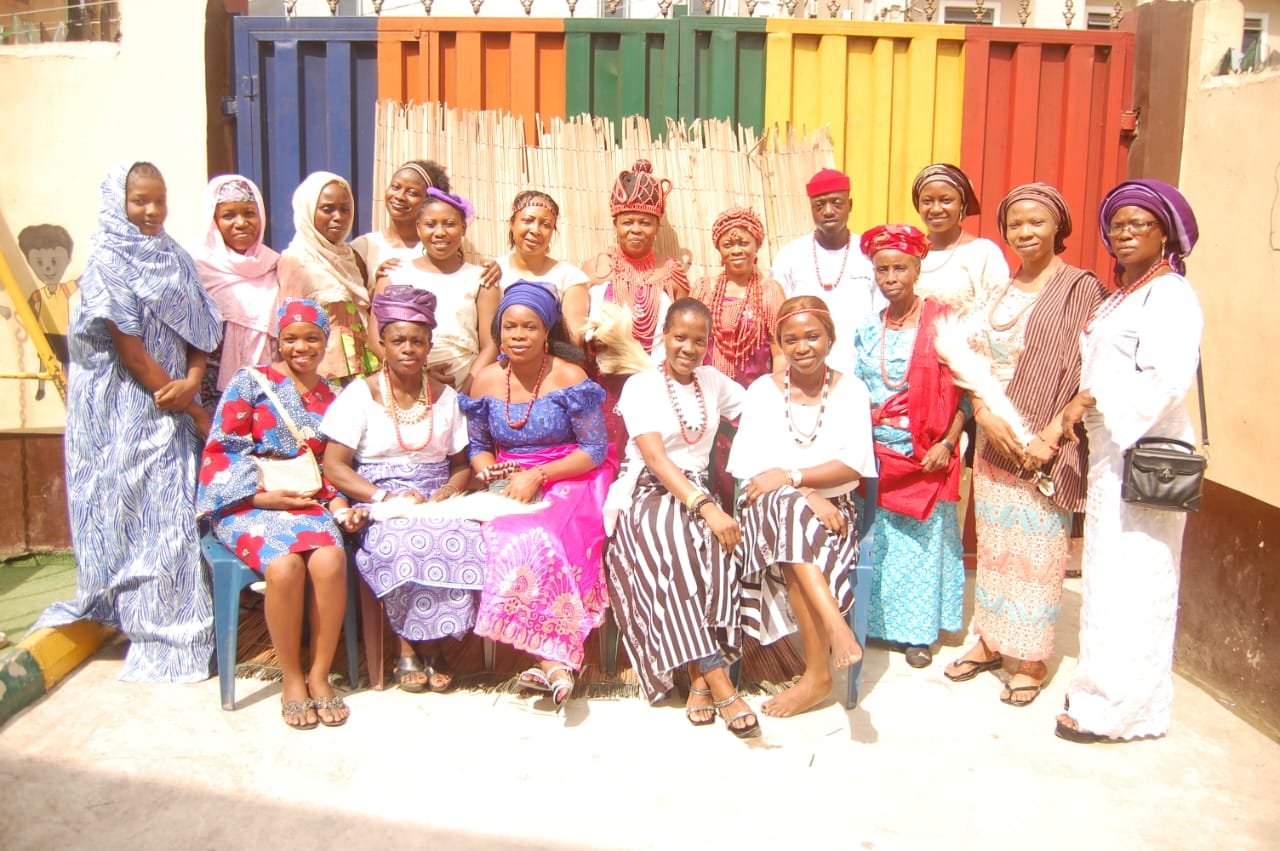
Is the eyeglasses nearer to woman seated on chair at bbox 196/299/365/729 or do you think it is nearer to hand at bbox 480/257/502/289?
hand at bbox 480/257/502/289

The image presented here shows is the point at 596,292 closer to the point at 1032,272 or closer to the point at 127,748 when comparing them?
the point at 1032,272

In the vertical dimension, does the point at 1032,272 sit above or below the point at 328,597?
above

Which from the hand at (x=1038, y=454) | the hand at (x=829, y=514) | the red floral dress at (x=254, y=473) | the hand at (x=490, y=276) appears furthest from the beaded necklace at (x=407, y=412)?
the hand at (x=1038, y=454)

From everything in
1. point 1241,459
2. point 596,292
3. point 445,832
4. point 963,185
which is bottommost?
point 445,832

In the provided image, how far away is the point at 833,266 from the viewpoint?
453cm

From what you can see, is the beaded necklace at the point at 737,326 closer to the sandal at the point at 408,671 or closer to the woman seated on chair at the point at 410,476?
the woman seated on chair at the point at 410,476

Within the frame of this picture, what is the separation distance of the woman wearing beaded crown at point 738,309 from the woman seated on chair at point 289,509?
1.58 metres

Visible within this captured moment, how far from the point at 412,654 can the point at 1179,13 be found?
4849mm

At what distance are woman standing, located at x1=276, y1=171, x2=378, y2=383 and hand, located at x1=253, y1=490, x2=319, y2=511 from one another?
773 millimetres

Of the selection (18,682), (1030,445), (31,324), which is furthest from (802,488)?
(31,324)

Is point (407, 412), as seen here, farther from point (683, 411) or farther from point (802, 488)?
point (802, 488)

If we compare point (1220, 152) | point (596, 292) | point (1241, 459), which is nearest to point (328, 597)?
point (596, 292)

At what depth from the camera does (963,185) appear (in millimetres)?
4297

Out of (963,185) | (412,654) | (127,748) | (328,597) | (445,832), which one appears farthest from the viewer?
(963,185)
